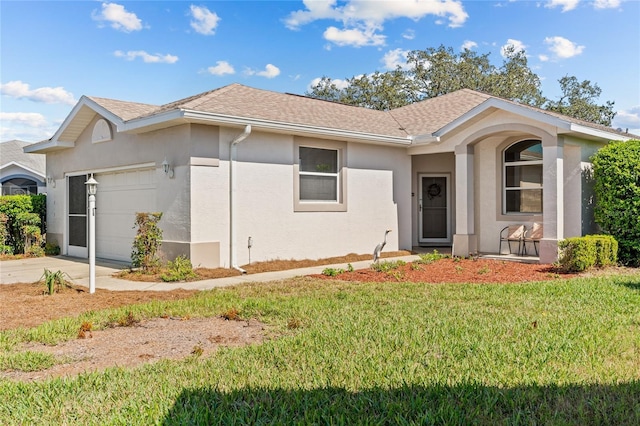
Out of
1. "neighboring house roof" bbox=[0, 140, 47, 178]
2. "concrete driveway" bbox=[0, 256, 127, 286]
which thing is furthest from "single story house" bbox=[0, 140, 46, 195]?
"concrete driveway" bbox=[0, 256, 127, 286]

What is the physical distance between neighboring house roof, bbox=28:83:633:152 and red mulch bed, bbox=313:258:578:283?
3.30 metres

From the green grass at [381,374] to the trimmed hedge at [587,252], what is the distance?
10.8ft

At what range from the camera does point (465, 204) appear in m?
12.9

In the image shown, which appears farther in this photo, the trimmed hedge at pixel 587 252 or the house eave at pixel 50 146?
the house eave at pixel 50 146

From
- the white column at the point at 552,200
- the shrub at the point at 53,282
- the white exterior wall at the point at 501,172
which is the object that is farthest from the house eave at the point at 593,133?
the shrub at the point at 53,282

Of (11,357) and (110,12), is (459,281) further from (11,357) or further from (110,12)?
(110,12)

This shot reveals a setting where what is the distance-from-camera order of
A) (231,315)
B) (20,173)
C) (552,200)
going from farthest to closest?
(20,173) → (552,200) → (231,315)

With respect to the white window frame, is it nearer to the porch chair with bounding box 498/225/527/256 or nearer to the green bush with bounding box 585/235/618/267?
the porch chair with bounding box 498/225/527/256

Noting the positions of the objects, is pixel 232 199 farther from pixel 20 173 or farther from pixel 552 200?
pixel 20 173

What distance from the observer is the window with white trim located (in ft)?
40.6

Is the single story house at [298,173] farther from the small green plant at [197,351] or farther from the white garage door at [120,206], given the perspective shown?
the small green plant at [197,351]

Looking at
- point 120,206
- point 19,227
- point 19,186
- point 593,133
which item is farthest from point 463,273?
point 19,186

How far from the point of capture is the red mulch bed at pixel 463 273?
376 inches

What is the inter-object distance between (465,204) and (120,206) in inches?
359
